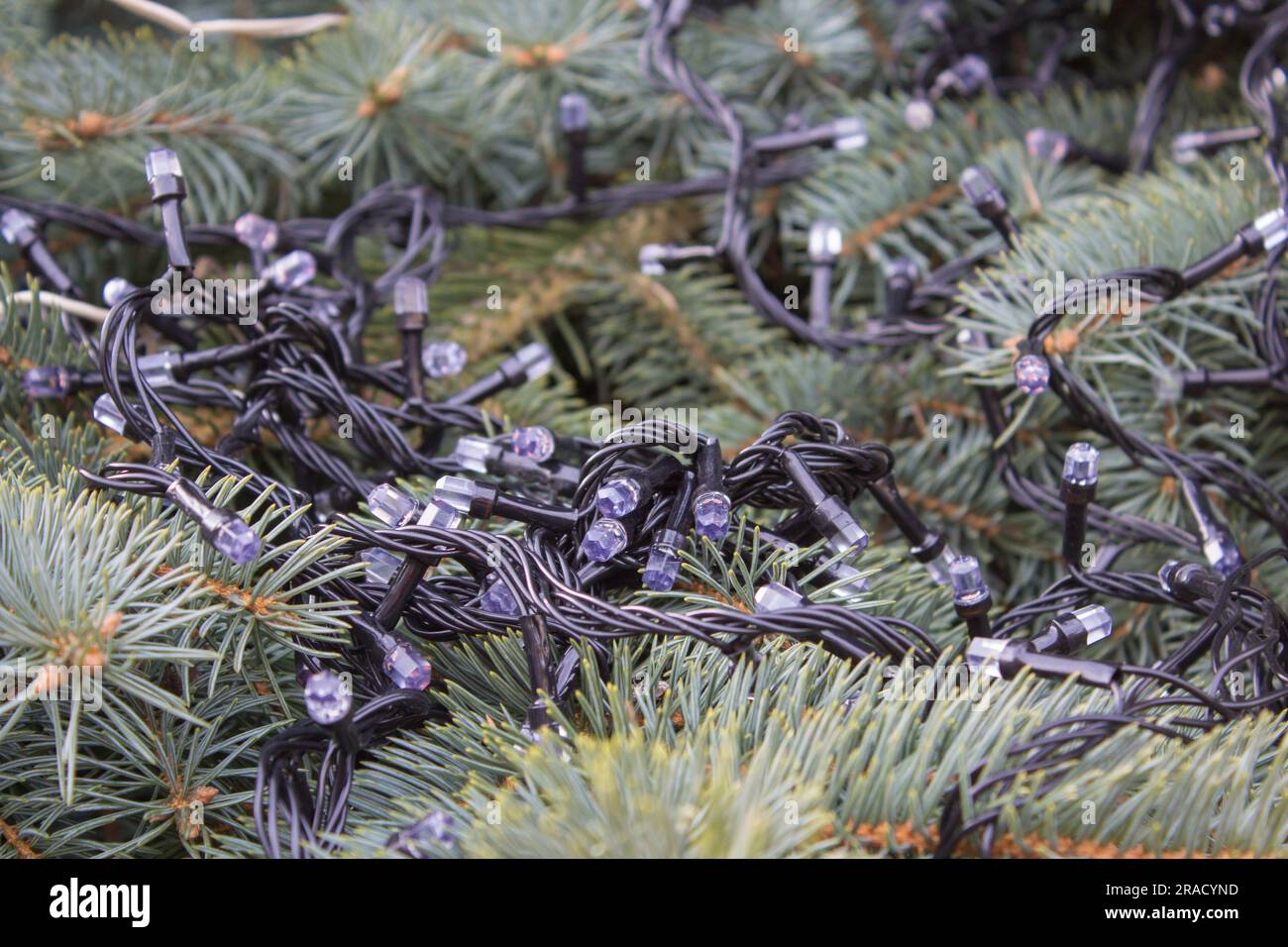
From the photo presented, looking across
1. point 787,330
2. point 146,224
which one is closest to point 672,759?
point 787,330

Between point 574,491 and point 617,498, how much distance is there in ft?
0.20

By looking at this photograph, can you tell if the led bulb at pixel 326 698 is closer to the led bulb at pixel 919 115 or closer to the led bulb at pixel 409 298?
the led bulb at pixel 409 298

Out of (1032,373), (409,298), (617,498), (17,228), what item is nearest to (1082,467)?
(1032,373)

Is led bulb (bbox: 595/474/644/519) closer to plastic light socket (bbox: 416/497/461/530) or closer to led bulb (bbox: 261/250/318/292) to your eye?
plastic light socket (bbox: 416/497/461/530)

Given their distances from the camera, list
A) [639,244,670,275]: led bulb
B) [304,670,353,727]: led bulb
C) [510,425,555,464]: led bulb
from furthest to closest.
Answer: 1. [639,244,670,275]: led bulb
2. [510,425,555,464]: led bulb
3. [304,670,353,727]: led bulb

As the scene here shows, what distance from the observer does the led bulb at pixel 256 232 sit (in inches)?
19.1

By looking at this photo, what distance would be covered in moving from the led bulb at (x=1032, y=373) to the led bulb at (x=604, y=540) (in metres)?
0.17

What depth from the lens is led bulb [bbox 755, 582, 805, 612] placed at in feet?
1.09

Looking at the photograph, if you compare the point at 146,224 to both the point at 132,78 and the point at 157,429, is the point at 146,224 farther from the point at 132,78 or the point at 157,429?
the point at 157,429

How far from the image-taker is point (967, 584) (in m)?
0.36

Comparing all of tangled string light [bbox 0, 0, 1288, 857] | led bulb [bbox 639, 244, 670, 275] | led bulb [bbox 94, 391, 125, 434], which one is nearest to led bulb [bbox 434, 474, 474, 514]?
tangled string light [bbox 0, 0, 1288, 857]

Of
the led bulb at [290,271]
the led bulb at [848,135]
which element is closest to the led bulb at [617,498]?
the led bulb at [290,271]
